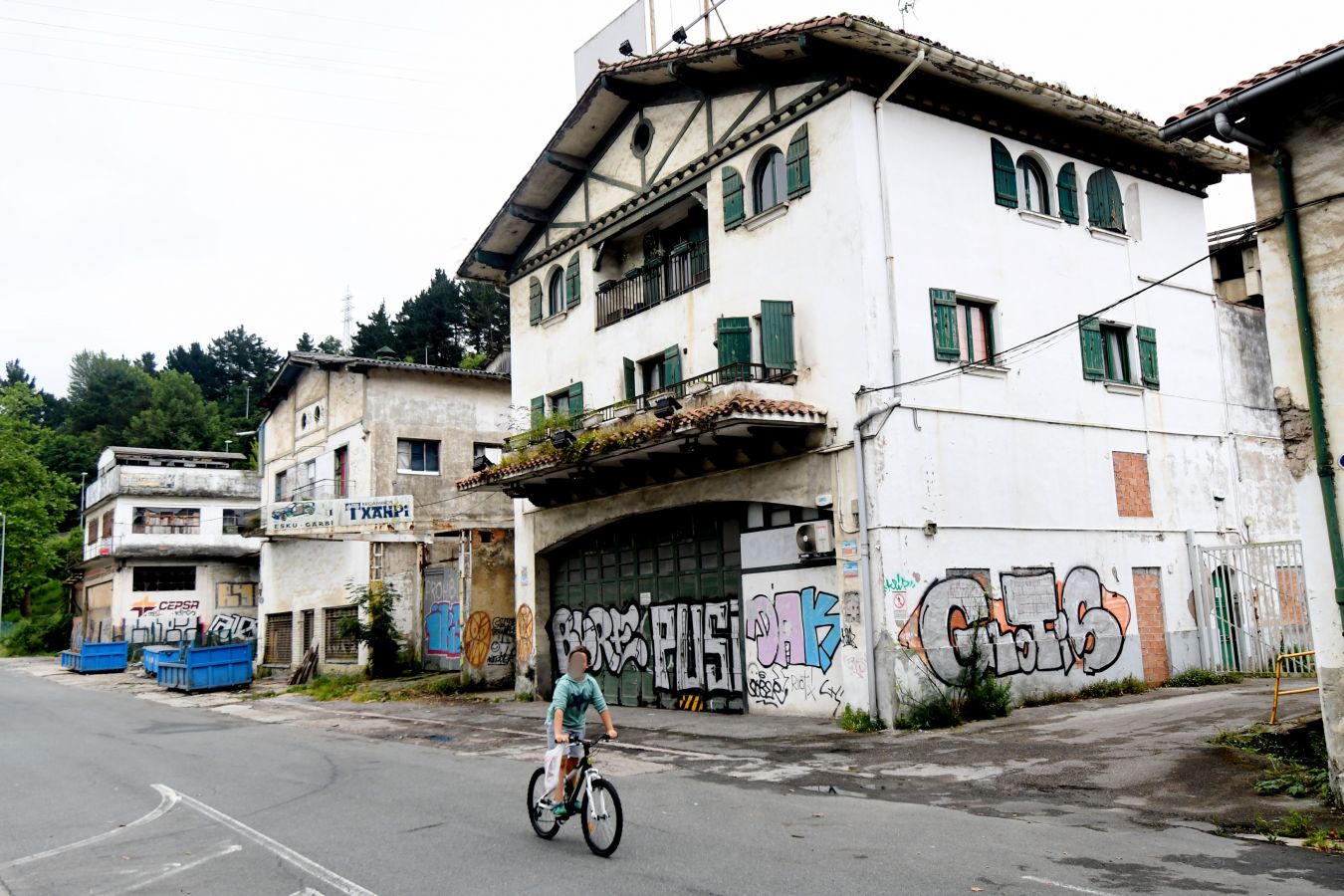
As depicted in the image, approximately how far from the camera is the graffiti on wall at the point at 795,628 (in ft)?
50.3

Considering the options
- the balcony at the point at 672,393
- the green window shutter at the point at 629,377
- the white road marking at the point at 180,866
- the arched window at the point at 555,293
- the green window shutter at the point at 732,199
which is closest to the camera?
the white road marking at the point at 180,866

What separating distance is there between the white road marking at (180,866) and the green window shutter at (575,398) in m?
13.7

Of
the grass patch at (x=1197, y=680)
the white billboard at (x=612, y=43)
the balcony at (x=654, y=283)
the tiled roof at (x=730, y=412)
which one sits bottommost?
the grass patch at (x=1197, y=680)

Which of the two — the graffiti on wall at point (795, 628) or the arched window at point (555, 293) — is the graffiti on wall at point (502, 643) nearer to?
the arched window at point (555, 293)

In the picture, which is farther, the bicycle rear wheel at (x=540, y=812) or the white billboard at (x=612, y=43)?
the white billboard at (x=612, y=43)

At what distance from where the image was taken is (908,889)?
20.7 ft

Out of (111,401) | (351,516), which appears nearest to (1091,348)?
(351,516)

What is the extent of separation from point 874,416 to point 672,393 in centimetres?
414

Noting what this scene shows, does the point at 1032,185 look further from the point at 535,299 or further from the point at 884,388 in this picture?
the point at 535,299

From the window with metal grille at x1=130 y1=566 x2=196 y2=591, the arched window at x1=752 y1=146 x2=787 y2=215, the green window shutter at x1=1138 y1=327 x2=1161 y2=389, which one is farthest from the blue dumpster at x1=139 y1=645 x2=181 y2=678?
the green window shutter at x1=1138 y1=327 x2=1161 y2=389

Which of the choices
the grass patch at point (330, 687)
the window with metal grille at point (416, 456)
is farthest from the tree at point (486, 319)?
the grass patch at point (330, 687)

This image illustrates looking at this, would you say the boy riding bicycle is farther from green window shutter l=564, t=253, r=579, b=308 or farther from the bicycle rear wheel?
green window shutter l=564, t=253, r=579, b=308

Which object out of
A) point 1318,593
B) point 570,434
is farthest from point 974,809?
point 570,434

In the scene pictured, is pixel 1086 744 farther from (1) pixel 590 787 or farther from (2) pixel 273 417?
(2) pixel 273 417
